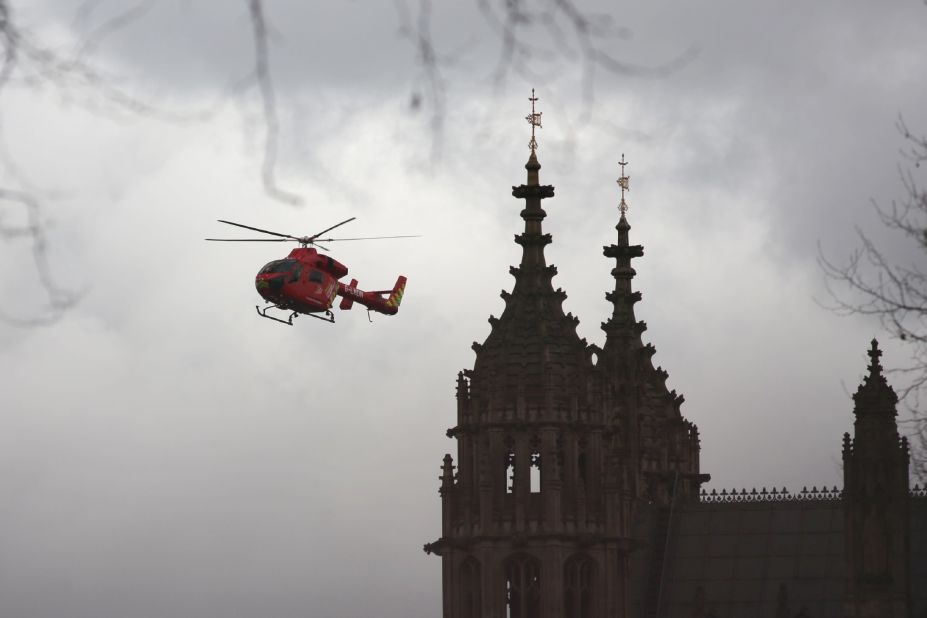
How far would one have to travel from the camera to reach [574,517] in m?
121

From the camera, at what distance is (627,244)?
141750 millimetres

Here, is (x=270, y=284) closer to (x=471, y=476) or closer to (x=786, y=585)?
(x=471, y=476)

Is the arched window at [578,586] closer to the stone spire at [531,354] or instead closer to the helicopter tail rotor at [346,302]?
the stone spire at [531,354]

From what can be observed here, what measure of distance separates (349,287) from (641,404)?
3260cm

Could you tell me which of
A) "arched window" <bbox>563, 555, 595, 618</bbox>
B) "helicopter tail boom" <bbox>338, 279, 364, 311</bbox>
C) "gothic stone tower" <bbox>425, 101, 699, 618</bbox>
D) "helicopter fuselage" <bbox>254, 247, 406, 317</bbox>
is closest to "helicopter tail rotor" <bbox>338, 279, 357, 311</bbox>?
"helicopter tail boom" <bbox>338, 279, 364, 311</bbox>

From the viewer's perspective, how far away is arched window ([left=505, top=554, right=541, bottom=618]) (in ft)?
392

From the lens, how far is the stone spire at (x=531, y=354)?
396 feet

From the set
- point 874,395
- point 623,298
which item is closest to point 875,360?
point 874,395

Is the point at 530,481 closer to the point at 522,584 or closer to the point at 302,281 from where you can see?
the point at 522,584

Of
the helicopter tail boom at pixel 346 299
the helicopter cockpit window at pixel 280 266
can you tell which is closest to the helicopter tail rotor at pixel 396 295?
the helicopter tail boom at pixel 346 299

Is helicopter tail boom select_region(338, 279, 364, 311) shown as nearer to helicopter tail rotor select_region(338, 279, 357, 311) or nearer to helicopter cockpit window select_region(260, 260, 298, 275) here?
helicopter tail rotor select_region(338, 279, 357, 311)

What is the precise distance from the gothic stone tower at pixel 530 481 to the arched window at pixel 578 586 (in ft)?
0.15

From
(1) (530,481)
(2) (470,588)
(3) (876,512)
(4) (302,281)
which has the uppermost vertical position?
(4) (302,281)

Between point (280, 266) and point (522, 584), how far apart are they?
31.9 metres
